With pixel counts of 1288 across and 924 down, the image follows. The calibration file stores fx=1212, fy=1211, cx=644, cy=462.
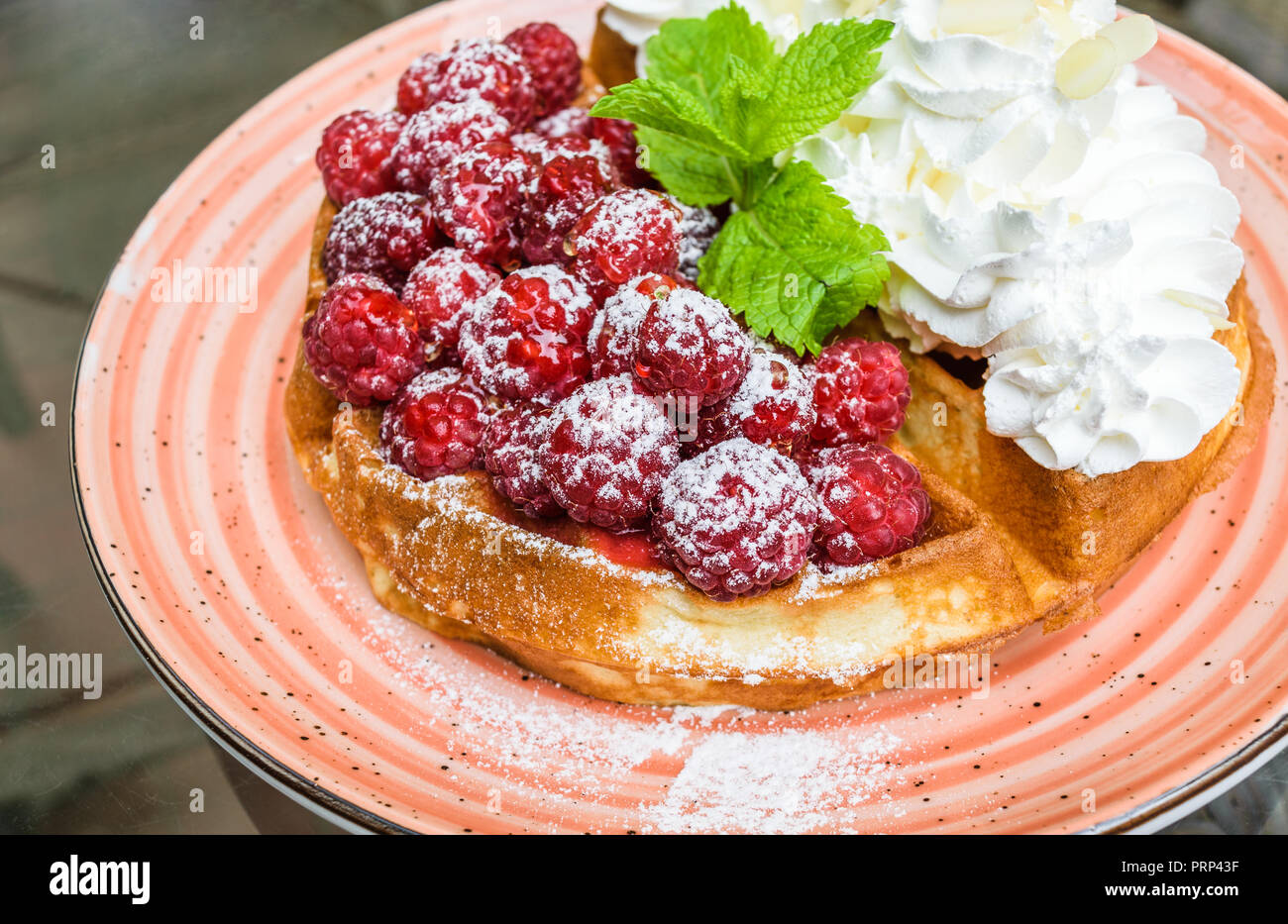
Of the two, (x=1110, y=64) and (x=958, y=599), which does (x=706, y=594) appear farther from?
(x=1110, y=64)

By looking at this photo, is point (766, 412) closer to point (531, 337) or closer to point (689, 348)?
point (689, 348)

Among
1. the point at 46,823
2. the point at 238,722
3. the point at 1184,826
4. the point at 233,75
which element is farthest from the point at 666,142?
the point at 233,75

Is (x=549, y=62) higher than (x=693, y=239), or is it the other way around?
(x=549, y=62)

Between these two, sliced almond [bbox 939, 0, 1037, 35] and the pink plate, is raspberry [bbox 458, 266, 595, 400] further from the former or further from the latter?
sliced almond [bbox 939, 0, 1037, 35]

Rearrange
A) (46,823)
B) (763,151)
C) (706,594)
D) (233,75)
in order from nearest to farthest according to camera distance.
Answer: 1. (706,594)
2. (763,151)
3. (46,823)
4. (233,75)

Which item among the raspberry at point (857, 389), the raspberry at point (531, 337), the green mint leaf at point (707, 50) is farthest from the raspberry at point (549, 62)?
the raspberry at point (857, 389)

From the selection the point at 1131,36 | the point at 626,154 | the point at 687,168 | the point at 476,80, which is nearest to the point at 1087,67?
the point at 1131,36
